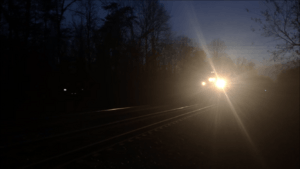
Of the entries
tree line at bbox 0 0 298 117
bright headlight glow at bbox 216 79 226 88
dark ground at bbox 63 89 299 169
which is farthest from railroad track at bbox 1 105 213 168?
bright headlight glow at bbox 216 79 226 88

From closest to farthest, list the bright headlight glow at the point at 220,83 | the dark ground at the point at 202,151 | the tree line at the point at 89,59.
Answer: the dark ground at the point at 202,151
the tree line at the point at 89,59
the bright headlight glow at the point at 220,83

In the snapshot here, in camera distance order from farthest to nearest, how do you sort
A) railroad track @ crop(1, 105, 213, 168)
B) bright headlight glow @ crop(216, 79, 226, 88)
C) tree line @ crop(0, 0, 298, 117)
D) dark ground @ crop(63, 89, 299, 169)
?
bright headlight glow @ crop(216, 79, 226, 88)
tree line @ crop(0, 0, 298, 117)
dark ground @ crop(63, 89, 299, 169)
railroad track @ crop(1, 105, 213, 168)

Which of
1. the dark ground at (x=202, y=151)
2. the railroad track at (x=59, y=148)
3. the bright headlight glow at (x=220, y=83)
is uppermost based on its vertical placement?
the bright headlight glow at (x=220, y=83)

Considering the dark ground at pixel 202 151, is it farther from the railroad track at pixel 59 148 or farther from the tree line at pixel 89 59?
the tree line at pixel 89 59

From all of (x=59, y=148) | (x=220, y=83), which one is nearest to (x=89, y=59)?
(x=220, y=83)

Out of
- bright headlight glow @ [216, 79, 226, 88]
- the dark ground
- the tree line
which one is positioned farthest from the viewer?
bright headlight glow @ [216, 79, 226, 88]

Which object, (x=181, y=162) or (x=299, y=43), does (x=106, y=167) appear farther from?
(x=299, y=43)

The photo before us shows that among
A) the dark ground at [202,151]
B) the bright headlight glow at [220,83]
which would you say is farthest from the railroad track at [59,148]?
the bright headlight glow at [220,83]

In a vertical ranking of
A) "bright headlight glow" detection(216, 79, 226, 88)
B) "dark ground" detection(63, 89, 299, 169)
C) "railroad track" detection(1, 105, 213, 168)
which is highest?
"bright headlight glow" detection(216, 79, 226, 88)

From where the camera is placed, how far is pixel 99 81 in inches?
1056

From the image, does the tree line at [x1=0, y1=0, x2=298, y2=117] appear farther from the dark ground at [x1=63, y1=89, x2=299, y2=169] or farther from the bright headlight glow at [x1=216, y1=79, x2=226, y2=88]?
the dark ground at [x1=63, y1=89, x2=299, y2=169]


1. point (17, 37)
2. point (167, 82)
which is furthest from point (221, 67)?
point (17, 37)

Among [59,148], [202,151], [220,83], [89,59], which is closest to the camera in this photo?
[59,148]

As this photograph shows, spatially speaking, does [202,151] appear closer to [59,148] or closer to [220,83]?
[59,148]
